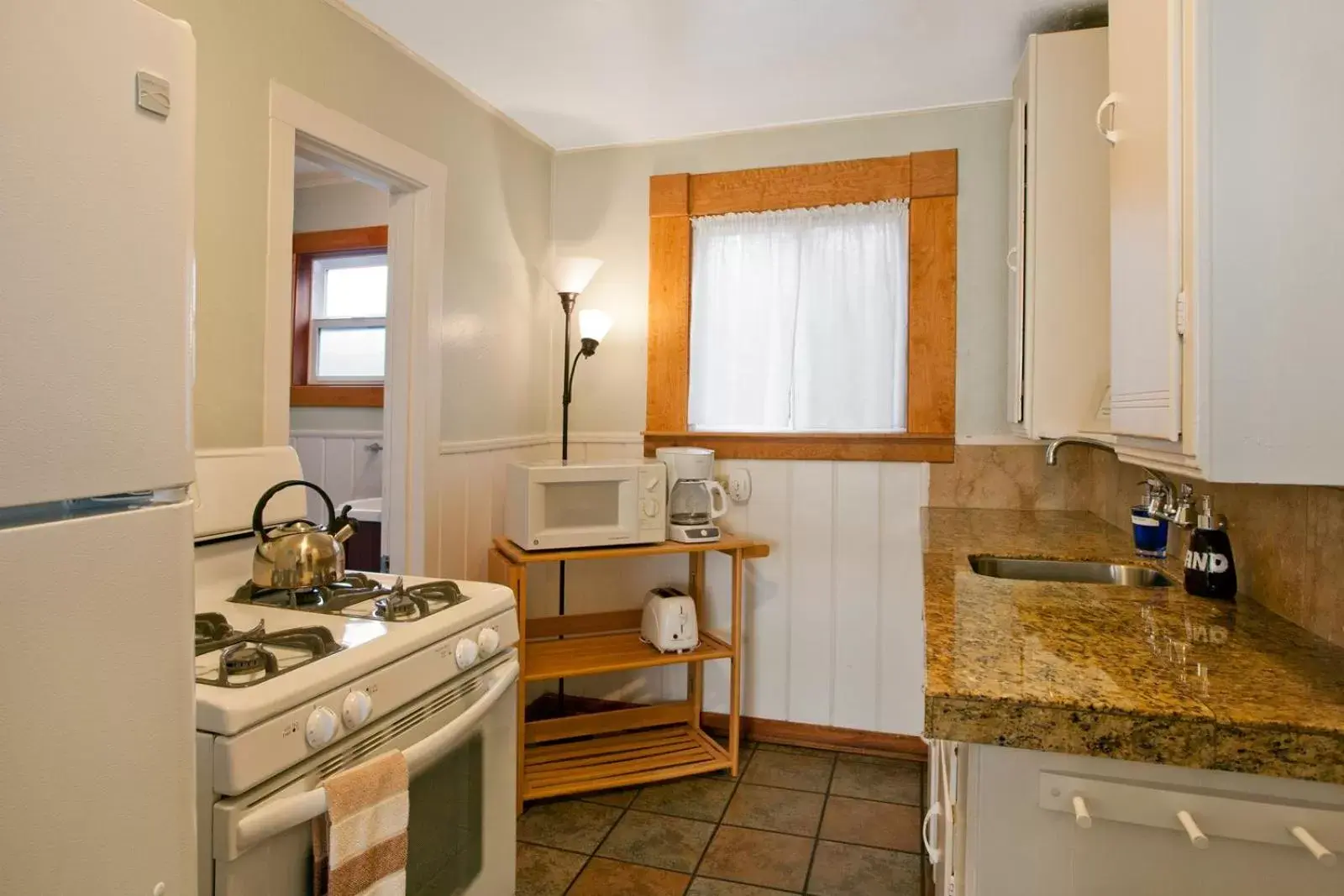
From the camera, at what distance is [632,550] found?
2512mm

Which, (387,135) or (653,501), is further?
(653,501)

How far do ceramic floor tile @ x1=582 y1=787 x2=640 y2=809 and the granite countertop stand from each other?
1.46 metres

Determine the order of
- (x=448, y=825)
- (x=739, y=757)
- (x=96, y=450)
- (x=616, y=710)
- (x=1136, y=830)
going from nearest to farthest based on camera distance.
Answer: (x=96, y=450) < (x=1136, y=830) < (x=448, y=825) < (x=739, y=757) < (x=616, y=710)

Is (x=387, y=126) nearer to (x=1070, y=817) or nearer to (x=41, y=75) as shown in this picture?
(x=41, y=75)

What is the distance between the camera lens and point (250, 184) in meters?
1.77

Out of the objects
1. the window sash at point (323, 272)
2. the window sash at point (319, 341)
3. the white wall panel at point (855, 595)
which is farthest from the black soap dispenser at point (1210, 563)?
the window sash at point (323, 272)

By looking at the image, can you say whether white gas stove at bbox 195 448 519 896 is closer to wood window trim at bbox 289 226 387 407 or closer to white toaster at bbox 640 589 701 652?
white toaster at bbox 640 589 701 652

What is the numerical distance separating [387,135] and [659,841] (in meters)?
2.18

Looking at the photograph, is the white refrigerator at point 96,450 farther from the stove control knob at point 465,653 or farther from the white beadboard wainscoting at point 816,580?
the white beadboard wainscoting at point 816,580

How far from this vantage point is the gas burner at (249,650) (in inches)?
43.6

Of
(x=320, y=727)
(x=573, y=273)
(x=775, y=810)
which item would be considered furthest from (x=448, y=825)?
(x=573, y=273)


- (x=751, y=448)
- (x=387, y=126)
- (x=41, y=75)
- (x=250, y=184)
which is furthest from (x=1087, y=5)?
(x=41, y=75)

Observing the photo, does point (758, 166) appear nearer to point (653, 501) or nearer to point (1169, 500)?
point (653, 501)

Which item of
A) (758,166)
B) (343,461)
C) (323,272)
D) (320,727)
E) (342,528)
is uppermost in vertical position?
(758,166)
